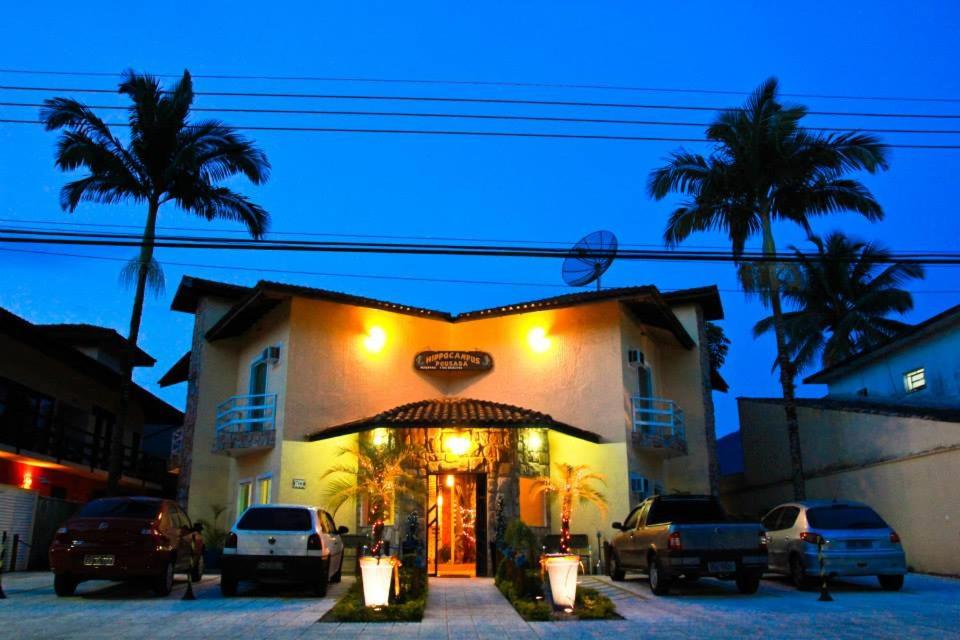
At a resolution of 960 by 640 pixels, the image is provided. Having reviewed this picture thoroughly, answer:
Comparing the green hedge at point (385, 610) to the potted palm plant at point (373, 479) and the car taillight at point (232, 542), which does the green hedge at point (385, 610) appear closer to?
the car taillight at point (232, 542)

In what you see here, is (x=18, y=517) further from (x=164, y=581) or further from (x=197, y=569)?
(x=164, y=581)

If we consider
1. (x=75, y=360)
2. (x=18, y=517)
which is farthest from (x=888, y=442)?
(x=75, y=360)

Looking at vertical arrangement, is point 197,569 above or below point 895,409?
below

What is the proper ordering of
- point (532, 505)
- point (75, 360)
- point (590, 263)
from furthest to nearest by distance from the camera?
point (75, 360)
point (590, 263)
point (532, 505)

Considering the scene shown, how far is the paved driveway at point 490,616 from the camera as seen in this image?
845cm

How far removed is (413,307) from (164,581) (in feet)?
32.0

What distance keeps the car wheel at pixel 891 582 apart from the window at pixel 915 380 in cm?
1125

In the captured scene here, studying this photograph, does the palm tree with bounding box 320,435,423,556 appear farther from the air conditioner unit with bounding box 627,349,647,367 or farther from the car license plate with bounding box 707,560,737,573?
the car license plate with bounding box 707,560,737,573

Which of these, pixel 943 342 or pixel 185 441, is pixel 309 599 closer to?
pixel 185 441

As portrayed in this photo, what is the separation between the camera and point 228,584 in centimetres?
1227

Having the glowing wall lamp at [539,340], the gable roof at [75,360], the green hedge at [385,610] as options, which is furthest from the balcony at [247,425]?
the green hedge at [385,610]

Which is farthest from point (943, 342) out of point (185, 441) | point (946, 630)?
point (185, 441)

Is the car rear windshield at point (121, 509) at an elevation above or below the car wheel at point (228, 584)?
above

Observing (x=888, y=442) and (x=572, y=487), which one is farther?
(x=572, y=487)
